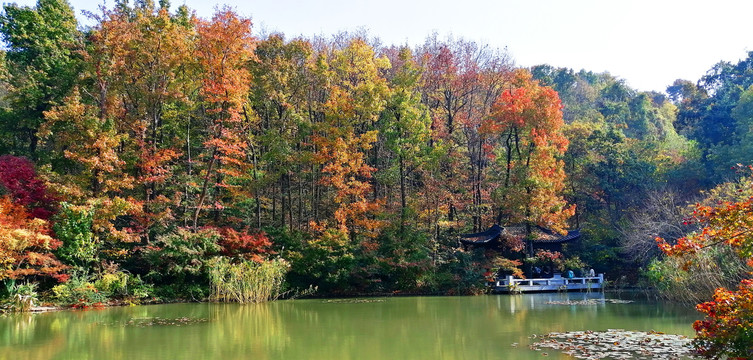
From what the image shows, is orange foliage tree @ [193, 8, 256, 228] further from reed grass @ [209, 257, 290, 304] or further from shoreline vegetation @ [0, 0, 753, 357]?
reed grass @ [209, 257, 290, 304]

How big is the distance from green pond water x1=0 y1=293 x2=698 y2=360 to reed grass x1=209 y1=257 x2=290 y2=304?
63 centimetres

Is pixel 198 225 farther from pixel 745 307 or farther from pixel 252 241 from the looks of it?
pixel 745 307

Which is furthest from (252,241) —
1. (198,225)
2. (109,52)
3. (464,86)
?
(464,86)

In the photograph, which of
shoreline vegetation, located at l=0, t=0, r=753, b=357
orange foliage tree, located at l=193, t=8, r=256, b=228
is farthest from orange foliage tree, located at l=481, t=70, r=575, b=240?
orange foliage tree, located at l=193, t=8, r=256, b=228

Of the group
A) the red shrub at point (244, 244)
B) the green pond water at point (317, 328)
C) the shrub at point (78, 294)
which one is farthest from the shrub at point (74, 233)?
the red shrub at point (244, 244)

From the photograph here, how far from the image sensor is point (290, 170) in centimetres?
2195

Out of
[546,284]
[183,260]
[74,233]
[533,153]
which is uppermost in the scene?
[533,153]

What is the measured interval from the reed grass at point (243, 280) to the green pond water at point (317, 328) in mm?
630

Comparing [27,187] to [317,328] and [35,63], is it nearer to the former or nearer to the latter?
[35,63]

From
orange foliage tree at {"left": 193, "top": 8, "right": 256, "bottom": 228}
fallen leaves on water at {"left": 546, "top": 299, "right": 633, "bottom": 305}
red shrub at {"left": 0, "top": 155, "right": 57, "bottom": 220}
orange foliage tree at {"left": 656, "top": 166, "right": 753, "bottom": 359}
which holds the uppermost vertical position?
orange foliage tree at {"left": 193, "top": 8, "right": 256, "bottom": 228}

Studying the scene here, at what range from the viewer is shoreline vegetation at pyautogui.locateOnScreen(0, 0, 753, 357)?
16.9 metres

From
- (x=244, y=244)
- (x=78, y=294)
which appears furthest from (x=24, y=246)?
(x=244, y=244)

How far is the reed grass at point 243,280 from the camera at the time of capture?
1652cm

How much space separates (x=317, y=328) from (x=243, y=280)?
19.8 feet
